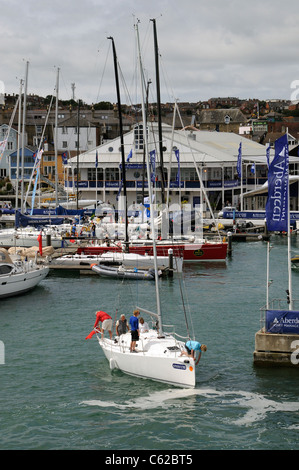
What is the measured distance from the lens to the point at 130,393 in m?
24.4

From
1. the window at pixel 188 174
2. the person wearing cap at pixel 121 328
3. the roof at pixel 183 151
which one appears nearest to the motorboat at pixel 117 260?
the person wearing cap at pixel 121 328

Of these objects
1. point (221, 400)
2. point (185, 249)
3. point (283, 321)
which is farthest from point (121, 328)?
point (185, 249)

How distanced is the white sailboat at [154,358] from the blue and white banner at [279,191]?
18.1ft

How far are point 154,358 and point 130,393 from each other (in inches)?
56.0

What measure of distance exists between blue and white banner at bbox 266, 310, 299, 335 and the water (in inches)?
60.5

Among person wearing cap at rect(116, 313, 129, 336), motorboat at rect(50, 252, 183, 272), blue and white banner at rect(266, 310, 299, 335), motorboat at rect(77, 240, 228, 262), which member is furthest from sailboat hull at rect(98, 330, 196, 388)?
motorboat at rect(77, 240, 228, 262)

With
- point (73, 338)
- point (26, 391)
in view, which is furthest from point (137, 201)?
point (26, 391)

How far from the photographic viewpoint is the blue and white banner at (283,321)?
25750 mm

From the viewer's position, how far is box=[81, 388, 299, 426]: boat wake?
22625 millimetres

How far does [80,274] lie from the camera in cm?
5106

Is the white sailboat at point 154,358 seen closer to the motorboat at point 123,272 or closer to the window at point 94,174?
the motorboat at point 123,272

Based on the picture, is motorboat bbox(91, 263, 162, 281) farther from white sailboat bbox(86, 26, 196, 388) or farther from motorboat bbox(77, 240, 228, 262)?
white sailboat bbox(86, 26, 196, 388)

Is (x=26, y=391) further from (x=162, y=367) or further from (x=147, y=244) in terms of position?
(x=147, y=244)

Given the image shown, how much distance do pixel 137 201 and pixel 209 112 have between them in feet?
238
